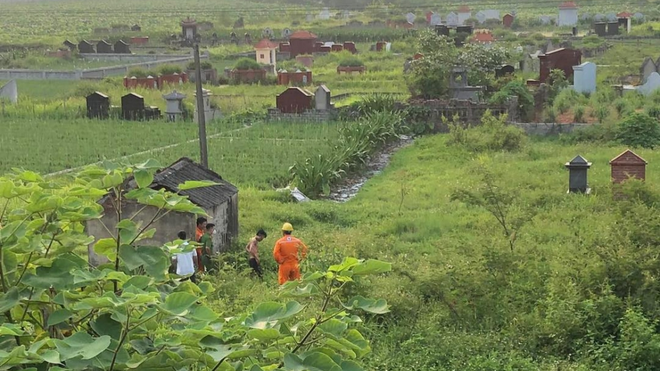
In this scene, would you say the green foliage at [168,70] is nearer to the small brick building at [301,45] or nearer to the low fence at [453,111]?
the small brick building at [301,45]

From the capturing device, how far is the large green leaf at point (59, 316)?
338cm

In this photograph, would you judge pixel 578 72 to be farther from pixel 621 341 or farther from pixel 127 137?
pixel 621 341

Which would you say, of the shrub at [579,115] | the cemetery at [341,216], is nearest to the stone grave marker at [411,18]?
the cemetery at [341,216]

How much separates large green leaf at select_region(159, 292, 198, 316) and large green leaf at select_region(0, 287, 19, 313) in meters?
0.57

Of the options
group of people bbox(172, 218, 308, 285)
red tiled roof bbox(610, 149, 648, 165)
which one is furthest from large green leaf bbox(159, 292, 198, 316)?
red tiled roof bbox(610, 149, 648, 165)

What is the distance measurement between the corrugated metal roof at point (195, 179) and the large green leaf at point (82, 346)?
975cm

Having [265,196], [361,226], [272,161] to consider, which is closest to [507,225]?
[361,226]

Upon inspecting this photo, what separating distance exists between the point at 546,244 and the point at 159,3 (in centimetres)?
14736

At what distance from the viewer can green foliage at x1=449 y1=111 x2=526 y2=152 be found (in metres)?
23.6

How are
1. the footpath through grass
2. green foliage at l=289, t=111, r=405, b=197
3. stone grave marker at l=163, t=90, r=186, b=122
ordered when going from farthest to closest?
stone grave marker at l=163, t=90, r=186, b=122, green foliage at l=289, t=111, r=405, b=197, the footpath through grass

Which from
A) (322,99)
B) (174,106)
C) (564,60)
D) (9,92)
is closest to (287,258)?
(322,99)

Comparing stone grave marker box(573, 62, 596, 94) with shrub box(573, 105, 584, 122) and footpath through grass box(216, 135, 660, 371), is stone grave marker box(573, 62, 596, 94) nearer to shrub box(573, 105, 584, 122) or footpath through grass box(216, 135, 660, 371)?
shrub box(573, 105, 584, 122)

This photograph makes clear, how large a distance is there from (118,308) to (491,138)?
69.8 ft

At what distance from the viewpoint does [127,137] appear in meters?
26.8
